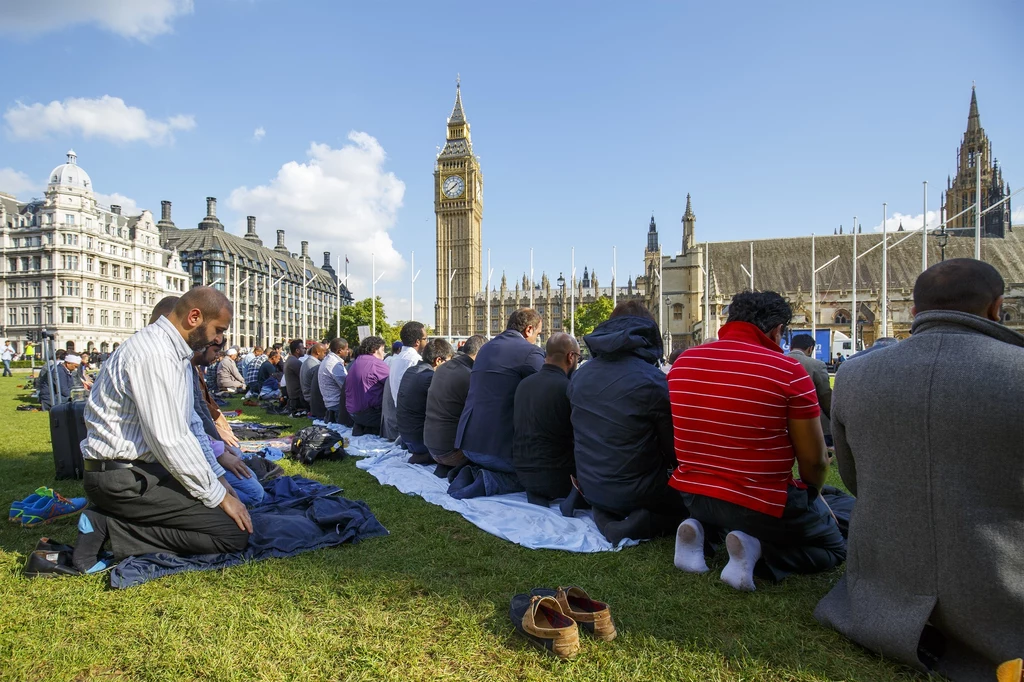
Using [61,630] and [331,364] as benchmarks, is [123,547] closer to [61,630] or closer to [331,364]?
[61,630]

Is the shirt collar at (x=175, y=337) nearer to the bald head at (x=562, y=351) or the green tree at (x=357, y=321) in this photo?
the bald head at (x=562, y=351)

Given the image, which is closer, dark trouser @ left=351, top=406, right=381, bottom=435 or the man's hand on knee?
the man's hand on knee

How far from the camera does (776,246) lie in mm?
57219

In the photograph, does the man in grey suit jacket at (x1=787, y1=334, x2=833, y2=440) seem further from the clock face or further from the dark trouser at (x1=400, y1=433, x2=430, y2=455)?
the clock face

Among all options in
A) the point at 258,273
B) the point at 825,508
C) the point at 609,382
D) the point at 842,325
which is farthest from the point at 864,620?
the point at 258,273

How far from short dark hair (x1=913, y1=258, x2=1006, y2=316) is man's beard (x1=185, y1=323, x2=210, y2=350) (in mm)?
3989

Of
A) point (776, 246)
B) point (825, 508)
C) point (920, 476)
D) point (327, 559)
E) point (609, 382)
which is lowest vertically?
point (327, 559)

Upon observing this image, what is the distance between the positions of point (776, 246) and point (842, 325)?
37.4 feet

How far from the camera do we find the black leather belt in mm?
3369

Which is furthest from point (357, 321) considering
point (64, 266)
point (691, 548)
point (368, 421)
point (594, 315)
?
point (691, 548)

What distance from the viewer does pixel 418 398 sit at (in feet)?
23.4

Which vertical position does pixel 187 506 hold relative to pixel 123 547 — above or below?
above

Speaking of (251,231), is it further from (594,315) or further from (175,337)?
(175,337)

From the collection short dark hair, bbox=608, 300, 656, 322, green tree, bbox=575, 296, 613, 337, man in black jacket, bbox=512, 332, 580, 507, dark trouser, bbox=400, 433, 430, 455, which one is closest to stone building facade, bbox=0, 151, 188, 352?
green tree, bbox=575, 296, 613, 337
